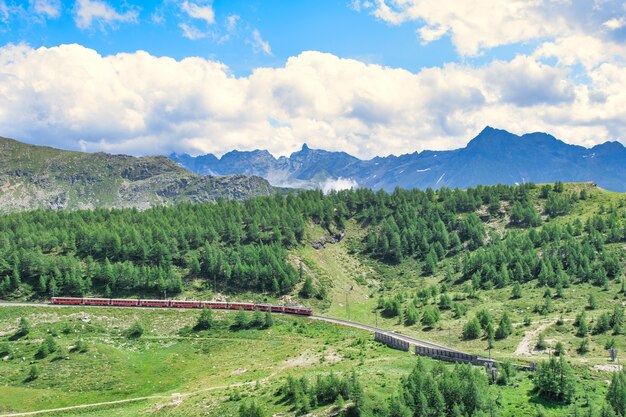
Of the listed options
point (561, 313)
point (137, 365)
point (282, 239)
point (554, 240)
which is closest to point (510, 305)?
point (561, 313)

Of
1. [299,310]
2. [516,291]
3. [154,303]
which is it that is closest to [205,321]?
[154,303]

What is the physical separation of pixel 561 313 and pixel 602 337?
19617 mm

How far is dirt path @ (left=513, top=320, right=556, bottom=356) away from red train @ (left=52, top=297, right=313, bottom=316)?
57.1 metres

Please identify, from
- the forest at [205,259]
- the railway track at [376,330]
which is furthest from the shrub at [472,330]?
the forest at [205,259]

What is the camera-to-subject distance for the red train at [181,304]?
149m

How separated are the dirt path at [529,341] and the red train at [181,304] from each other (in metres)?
57.1

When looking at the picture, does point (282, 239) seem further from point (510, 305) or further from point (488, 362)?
point (488, 362)

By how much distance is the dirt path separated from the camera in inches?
4489

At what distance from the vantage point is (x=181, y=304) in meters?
152

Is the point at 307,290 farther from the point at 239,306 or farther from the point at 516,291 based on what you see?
the point at 516,291

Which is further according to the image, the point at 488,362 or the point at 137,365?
the point at 137,365

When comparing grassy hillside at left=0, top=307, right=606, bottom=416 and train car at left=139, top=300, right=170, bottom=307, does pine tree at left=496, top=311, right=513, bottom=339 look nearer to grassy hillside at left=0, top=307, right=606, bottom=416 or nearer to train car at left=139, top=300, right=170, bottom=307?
grassy hillside at left=0, top=307, right=606, bottom=416

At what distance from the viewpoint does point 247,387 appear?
9650cm

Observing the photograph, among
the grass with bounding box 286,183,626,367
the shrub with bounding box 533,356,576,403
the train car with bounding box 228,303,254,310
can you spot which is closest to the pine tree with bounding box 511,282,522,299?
the grass with bounding box 286,183,626,367
